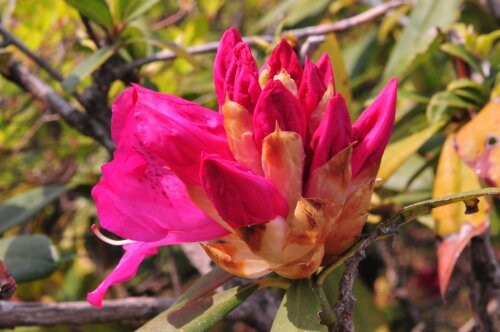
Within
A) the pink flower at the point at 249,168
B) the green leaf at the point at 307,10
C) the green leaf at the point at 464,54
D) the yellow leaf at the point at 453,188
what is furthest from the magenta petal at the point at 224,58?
the green leaf at the point at 307,10

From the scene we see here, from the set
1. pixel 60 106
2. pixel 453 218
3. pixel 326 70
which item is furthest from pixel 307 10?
pixel 326 70

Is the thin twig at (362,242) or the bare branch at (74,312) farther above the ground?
the thin twig at (362,242)

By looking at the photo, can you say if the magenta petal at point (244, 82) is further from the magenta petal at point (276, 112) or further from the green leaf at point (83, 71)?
the green leaf at point (83, 71)

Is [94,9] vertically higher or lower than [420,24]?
higher

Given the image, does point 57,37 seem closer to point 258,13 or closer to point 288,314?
Answer: point 258,13

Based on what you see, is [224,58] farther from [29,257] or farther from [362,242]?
[29,257]

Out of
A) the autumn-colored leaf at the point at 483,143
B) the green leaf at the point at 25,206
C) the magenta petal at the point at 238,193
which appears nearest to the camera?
the magenta petal at the point at 238,193
